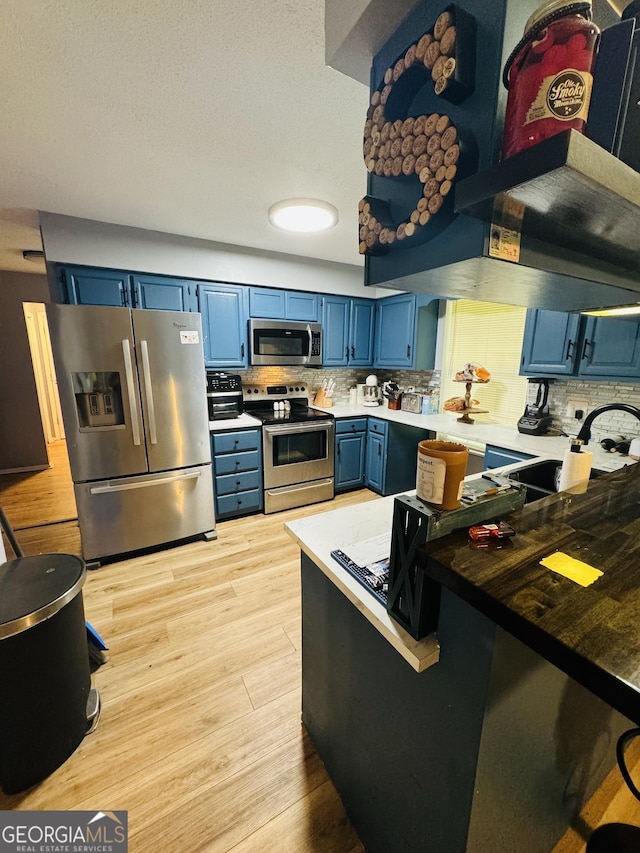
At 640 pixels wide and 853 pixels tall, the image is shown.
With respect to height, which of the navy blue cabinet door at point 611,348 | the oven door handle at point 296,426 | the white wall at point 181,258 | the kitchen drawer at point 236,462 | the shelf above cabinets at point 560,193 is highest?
the white wall at point 181,258

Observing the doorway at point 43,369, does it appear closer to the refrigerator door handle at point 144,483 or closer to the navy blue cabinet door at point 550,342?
the refrigerator door handle at point 144,483

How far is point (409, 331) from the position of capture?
366cm

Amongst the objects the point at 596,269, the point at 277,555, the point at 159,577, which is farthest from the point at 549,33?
the point at 159,577

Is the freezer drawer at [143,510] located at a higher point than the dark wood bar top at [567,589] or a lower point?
lower

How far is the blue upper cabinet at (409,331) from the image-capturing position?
359 centimetres

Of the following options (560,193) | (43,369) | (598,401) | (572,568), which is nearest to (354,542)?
(572,568)

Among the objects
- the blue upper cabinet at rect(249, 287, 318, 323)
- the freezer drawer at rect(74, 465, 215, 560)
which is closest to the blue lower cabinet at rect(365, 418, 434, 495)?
the blue upper cabinet at rect(249, 287, 318, 323)

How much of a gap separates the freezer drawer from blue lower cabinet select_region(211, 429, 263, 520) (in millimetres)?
220

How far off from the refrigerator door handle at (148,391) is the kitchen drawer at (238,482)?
2.41ft

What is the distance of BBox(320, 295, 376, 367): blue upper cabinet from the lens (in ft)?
12.3

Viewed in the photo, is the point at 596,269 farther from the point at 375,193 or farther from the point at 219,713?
the point at 219,713

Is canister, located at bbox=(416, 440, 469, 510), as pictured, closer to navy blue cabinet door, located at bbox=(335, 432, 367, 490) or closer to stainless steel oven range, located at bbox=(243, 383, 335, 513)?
stainless steel oven range, located at bbox=(243, 383, 335, 513)

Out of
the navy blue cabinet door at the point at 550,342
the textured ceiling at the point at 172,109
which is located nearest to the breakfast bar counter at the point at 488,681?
the navy blue cabinet door at the point at 550,342

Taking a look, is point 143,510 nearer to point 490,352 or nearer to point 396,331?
point 396,331
